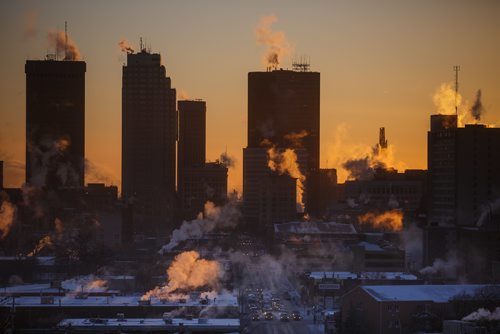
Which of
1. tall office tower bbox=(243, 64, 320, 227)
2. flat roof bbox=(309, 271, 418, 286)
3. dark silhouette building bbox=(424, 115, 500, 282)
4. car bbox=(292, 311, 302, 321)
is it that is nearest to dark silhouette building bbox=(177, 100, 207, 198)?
tall office tower bbox=(243, 64, 320, 227)

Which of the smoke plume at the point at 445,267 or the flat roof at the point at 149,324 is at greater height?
the smoke plume at the point at 445,267

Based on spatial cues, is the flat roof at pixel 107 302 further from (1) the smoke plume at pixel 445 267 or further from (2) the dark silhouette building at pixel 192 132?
(2) the dark silhouette building at pixel 192 132

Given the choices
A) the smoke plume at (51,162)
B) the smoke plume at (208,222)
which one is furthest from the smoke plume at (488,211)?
the smoke plume at (51,162)

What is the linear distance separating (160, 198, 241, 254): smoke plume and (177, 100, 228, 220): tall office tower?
19.4 feet

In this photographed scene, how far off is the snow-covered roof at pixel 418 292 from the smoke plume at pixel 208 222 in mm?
30277

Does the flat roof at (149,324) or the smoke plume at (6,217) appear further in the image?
the smoke plume at (6,217)

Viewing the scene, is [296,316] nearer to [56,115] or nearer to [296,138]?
[56,115]

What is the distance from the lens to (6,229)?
335ft

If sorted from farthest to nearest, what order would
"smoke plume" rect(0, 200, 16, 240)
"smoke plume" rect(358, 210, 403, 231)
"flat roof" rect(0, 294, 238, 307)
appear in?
"smoke plume" rect(358, 210, 403, 231)
"smoke plume" rect(0, 200, 16, 240)
"flat roof" rect(0, 294, 238, 307)

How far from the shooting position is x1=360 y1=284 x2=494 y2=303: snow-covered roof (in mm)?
56781

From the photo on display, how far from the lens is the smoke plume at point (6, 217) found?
102 meters

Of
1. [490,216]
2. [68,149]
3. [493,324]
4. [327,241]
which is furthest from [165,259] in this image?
[68,149]

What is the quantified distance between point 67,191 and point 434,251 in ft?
148

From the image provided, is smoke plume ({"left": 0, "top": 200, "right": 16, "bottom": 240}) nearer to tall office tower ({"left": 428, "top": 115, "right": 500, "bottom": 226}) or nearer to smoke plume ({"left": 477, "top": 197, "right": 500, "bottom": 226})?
tall office tower ({"left": 428, "top": 115, "right": 500, "bottom": 226})
